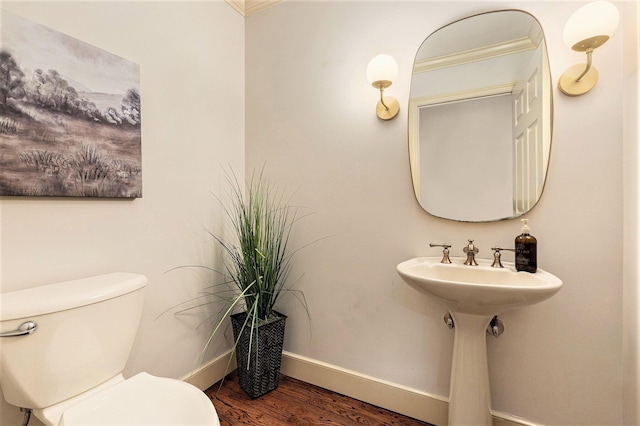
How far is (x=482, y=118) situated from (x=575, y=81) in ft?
1.12

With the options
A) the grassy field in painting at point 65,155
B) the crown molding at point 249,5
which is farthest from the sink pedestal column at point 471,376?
the crown molding at point 249,5

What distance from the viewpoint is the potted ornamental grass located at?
168cm

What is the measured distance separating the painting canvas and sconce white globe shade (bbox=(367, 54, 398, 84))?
1086mm

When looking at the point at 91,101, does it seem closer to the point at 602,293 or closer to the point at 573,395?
the point at 602,293

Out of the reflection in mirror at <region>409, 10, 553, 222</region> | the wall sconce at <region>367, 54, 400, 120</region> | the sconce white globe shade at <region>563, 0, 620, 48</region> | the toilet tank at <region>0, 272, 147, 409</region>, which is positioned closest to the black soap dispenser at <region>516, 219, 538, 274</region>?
the reflection in mirror at <region>409, 10, 553, 222</region>

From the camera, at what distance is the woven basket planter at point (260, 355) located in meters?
1.67

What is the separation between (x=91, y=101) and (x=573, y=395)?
7.49ft

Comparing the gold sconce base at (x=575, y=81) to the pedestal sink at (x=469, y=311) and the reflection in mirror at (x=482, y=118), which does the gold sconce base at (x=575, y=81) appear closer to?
the reflection in mirror at (x=482, y=118)

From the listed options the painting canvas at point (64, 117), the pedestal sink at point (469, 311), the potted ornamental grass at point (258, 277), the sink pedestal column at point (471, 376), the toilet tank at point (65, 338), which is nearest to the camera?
the toilet tank at point (65, 338)

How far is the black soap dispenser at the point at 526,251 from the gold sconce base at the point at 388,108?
77 centimetres

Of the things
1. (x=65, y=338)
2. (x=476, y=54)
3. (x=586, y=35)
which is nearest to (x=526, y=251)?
(x=586, y=35)

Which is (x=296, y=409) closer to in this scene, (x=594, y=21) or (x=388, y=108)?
(x=388, y=108)

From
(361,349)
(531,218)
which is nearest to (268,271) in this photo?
(361,349)

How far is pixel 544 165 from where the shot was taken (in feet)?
4.24
